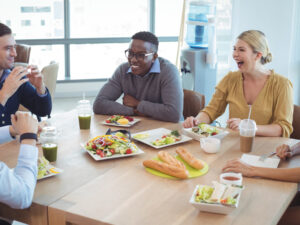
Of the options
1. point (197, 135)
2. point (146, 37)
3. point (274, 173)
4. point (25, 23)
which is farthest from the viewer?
point (25, 23)

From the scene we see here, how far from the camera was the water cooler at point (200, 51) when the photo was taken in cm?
432

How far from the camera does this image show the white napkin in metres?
2.10

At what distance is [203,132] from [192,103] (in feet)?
2.45

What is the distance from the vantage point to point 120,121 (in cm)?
271

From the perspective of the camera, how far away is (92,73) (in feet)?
23.2

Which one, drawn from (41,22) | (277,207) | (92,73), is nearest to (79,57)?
(92,73)

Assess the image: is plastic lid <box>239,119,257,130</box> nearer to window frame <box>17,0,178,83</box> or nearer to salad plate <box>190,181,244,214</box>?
salad plate <box>190,181,244,214</box>

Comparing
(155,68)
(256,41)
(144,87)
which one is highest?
(256,41)

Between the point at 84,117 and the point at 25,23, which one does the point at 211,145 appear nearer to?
the point at 84,117

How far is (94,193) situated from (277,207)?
74cm

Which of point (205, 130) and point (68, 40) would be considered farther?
point (68, 40)

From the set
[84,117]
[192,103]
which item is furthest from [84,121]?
[192,103]

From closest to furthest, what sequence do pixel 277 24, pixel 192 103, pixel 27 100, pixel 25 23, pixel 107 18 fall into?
pixel 27 100 → pixel 192 103 → pixel 277 24 → pixel 25 23 → pixel 107 18

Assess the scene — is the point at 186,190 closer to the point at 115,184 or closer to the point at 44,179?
the point at 115,184
